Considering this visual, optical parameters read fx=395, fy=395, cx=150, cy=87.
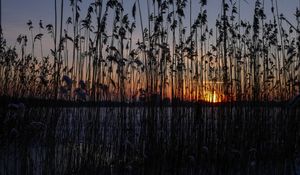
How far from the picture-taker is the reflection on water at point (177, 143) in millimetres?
3785

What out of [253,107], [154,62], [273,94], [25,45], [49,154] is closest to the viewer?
[49,154]

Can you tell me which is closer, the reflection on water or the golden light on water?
the reflection on water

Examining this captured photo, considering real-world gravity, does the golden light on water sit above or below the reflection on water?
above

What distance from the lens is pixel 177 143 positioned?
4.25m

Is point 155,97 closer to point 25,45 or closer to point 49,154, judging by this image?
point 49,154

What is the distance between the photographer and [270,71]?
5.39 meters

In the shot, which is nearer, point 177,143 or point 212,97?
point 177,143

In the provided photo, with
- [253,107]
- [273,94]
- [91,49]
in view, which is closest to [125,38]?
[91,49]

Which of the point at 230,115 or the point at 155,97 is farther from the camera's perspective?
the point at 230,115

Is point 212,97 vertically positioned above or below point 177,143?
above

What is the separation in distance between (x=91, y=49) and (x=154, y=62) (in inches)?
27.1

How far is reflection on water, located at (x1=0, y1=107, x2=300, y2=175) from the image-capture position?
3785 mm

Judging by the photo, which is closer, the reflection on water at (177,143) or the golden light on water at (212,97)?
the reflection on water at (177,143)

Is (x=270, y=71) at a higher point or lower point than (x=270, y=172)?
higher
